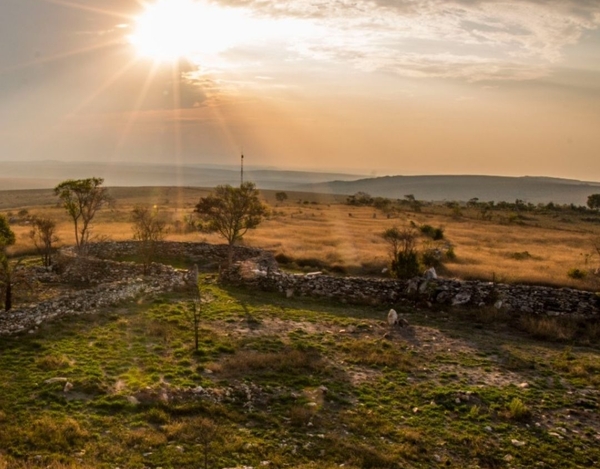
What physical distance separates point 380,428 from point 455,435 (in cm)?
145

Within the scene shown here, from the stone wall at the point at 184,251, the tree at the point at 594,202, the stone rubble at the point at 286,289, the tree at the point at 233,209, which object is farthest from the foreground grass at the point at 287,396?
the tree at the point at 594,202

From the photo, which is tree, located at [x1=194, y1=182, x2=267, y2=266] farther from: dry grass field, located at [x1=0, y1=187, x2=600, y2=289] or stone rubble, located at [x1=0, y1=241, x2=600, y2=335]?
dry grass field, located at [x1=0, y1=187, x2=600, y2=289]

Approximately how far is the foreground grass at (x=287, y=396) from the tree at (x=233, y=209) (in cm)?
854

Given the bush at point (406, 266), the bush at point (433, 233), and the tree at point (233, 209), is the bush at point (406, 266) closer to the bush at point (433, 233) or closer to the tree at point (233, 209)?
the tree at point (233, 209)

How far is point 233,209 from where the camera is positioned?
77.9ft

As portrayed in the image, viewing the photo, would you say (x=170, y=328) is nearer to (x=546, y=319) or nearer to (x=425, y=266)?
(x=546, y=319)

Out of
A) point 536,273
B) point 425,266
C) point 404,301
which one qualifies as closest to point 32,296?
point 404,301

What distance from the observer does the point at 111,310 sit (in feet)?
53.0

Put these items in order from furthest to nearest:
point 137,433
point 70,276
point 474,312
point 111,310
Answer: point 70,276 → point 474,312 → point 111,310 → point 137,433

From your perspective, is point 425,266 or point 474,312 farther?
point 425,266

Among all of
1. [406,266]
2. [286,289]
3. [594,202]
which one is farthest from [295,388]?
[594,202]

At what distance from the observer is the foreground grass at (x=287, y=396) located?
827 cm

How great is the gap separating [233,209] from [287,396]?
568 inches

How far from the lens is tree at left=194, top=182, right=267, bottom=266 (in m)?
23.8
